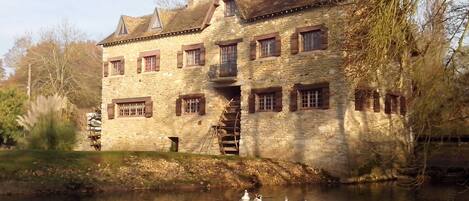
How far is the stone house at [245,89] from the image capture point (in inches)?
984

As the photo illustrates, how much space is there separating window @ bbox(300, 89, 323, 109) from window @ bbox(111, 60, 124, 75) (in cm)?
1341

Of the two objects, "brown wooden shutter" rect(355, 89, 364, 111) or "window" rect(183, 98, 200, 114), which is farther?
"window" rect(183, 98, 200, 114)

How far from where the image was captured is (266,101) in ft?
91.4

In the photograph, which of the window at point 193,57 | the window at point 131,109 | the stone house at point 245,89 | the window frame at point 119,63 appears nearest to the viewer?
the stone house at point 245,89

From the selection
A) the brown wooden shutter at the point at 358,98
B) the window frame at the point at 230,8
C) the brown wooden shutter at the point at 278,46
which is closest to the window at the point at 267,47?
the brown wooden shutter at the point at 278,46

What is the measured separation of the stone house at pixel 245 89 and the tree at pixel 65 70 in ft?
53.6

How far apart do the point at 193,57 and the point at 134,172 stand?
1158cm

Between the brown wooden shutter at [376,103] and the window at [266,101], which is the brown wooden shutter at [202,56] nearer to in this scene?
the window at [266,101]

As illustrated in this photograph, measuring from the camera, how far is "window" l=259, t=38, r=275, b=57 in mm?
27688

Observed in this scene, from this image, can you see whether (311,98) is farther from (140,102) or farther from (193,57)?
(140,102)

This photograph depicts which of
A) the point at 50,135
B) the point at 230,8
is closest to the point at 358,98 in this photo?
the point at 230,8

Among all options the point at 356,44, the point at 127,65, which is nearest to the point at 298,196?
the point at 356,44

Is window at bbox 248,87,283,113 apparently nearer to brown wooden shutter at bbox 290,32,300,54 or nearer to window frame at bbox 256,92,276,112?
window frame at bbox 256,92,276,112

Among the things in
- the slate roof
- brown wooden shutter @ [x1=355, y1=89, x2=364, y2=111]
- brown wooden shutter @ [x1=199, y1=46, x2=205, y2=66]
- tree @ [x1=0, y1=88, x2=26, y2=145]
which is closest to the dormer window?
the slate roof
